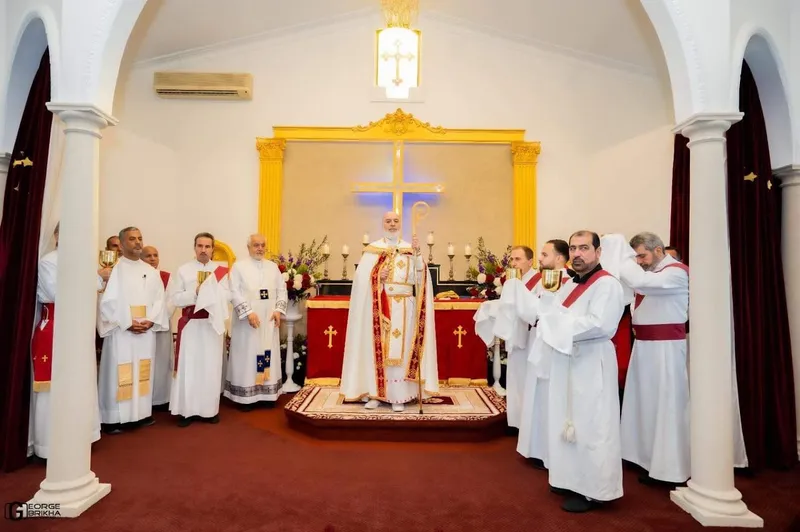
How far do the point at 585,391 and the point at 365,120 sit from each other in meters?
6.17

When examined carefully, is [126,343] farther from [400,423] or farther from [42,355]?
[400,423]

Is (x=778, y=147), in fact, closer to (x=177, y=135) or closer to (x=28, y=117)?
(x=28, y=117)

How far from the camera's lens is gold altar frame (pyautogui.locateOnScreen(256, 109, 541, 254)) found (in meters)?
8.44

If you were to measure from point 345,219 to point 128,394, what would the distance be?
168 inches

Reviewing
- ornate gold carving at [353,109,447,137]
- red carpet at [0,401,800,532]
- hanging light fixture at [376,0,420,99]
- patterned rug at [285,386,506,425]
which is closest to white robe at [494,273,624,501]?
red carpet at [0,401,800,532]

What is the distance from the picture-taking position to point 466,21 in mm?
8578

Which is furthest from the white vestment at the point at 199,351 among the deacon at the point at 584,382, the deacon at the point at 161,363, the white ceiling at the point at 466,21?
the white ceiling at the point at 466,21

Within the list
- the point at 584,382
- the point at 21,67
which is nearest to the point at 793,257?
the point at 584,382

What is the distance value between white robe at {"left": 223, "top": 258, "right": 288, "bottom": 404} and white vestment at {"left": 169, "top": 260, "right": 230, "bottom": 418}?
43 cm

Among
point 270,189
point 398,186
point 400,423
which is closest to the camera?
point 400,423

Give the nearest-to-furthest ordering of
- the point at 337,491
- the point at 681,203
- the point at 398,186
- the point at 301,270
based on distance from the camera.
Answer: the point at 337,491, the point at 681,203, the point at 301,270, the point at 398,186

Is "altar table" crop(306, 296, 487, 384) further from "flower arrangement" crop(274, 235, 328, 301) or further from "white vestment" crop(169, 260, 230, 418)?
"white vestment" crop(169, 260, 230, 418)

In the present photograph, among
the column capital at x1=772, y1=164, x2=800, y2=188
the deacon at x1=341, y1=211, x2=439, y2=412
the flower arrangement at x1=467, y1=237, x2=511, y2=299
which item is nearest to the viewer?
the column capital at x1=772, y1=164, x2=800, y2=188

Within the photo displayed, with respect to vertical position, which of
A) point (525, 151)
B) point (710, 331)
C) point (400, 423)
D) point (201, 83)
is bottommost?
point (400, 423)
